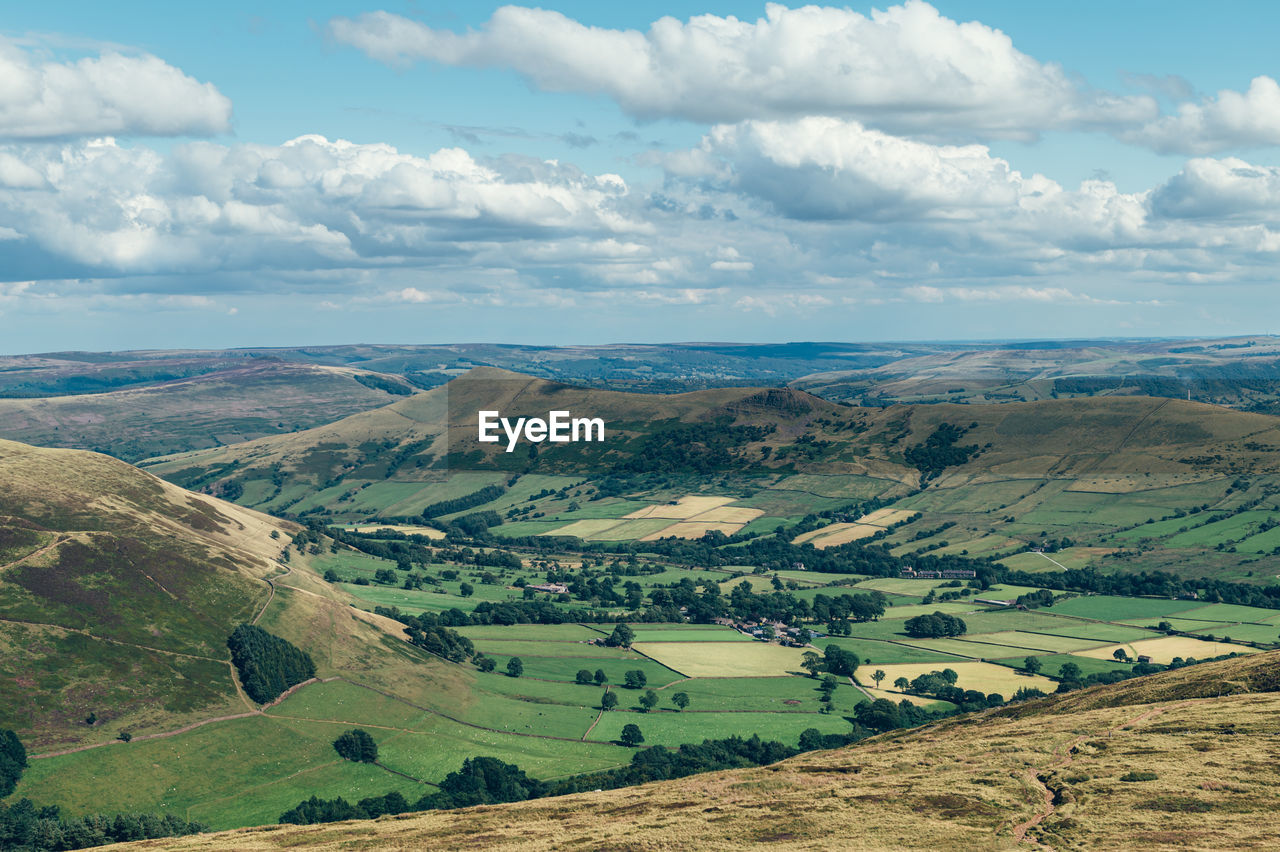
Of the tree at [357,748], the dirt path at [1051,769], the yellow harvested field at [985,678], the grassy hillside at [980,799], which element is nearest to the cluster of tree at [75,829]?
the grassy hillside at [980,799]

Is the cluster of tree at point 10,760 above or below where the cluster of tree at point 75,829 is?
above

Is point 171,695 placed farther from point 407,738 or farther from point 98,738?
point 407,738

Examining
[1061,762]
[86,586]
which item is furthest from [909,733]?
[86,586]

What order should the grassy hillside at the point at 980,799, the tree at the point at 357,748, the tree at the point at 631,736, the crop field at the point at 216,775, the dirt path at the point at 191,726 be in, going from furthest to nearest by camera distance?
the tree at the point at 631,736 → the tree at the point at 357,748 → the dirt path at the point at 191,726 → the crop field at the point at 216,775 → the grassy hillside at the point at 980,799

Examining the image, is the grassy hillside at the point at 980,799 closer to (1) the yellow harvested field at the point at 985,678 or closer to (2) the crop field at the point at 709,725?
(2) the crop field at the point at 709,725

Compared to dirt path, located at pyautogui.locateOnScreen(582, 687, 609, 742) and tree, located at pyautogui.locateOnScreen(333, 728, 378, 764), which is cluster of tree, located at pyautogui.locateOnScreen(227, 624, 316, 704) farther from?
dirt path, located at pyautogui.locateOnScreen(582, 687, 609, 742)

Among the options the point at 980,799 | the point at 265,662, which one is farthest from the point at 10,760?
the point at 980,799

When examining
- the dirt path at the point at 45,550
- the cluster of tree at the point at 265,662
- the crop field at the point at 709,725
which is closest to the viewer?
the crop field at the point at 709,725
